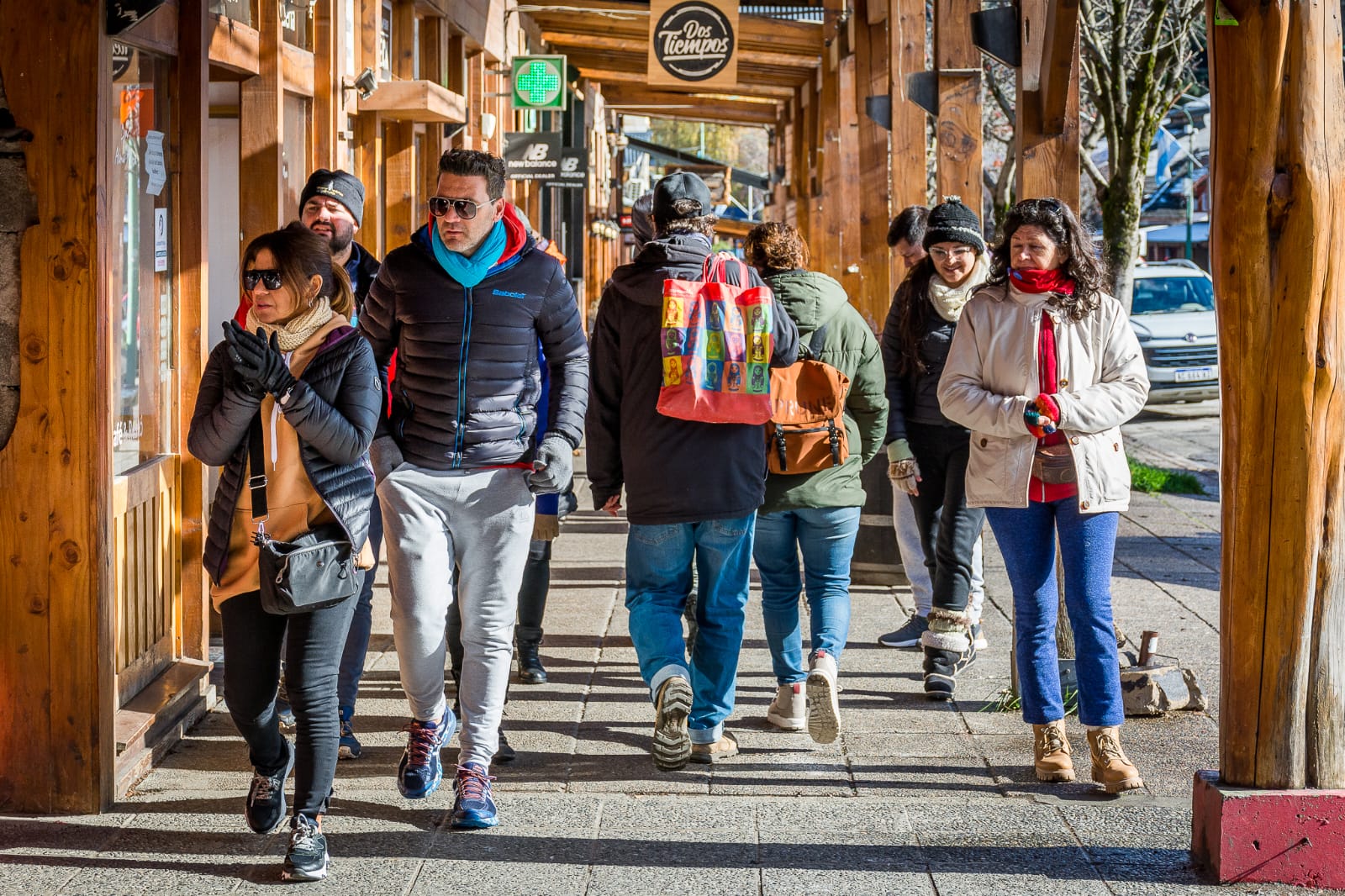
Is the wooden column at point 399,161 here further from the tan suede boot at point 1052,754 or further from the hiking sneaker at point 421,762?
the tan suede boot at point 1052,754

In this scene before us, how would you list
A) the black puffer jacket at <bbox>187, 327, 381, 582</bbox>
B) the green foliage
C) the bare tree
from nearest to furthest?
the black puffer jacket at <bbox>187, 327, 381, 582</bbox>, the green foliage, the bare tree

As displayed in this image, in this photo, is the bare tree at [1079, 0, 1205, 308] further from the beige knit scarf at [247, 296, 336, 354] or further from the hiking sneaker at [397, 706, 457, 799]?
the beige knit scarf at [247, 296, 336, 354]

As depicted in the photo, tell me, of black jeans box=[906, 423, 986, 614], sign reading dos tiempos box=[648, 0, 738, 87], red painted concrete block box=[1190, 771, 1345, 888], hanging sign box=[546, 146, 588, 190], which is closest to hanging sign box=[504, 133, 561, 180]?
hanging sign box=[546, 146, 588, 190]

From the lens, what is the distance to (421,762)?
16.0ft

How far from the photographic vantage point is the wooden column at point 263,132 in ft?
24.6

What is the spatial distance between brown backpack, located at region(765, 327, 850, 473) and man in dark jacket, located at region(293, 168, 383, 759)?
1.37 m

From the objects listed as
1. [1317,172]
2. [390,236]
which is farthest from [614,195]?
[1317,172]

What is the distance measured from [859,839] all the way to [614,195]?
29.3 meters

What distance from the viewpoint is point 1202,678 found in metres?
6.66

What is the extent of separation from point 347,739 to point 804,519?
5.62ft

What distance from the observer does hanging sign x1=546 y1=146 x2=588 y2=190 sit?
50.2ft

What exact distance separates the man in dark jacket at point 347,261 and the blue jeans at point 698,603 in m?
0.88

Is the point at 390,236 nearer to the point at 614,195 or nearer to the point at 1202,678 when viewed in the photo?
the point at 1202,678

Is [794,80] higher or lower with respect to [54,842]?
higher
